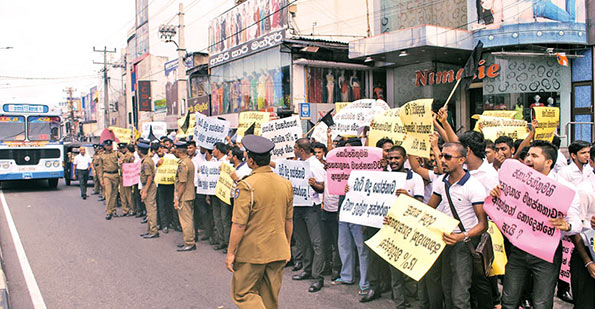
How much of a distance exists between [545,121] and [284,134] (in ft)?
13.2

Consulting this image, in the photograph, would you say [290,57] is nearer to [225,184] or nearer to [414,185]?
[225,184]

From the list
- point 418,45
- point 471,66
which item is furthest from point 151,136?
point 471,66

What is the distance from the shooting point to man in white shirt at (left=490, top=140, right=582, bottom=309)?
12.8 feet

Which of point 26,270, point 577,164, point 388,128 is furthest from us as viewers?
point 26,270

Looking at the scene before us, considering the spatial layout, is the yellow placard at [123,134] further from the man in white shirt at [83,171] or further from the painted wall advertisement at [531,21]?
the painted wall advertisement at [531,21]

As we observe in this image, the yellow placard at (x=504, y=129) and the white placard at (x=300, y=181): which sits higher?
the yellow placard at (x=504, y=129)

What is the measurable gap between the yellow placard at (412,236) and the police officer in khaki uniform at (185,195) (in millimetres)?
4697

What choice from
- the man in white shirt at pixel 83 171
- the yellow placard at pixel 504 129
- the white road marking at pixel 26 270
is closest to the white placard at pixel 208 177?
the white road marking at pixel 26 270

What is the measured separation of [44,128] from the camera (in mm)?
19453

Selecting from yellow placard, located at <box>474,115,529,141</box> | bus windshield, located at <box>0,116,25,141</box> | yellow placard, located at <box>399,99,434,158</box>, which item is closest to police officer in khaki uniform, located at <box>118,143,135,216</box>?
bus windshield, located at <box>0,116,25,141</box>

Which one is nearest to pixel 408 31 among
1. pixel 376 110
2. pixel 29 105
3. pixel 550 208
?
pixel 376 110

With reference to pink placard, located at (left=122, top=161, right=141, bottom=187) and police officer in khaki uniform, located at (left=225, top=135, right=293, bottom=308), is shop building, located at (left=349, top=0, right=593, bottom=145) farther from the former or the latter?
police officer in khaki uniform, located at (left=225, top=135, right=293, bottom=308)

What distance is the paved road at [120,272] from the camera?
6.01 m

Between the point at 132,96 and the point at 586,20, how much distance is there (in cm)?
4483
